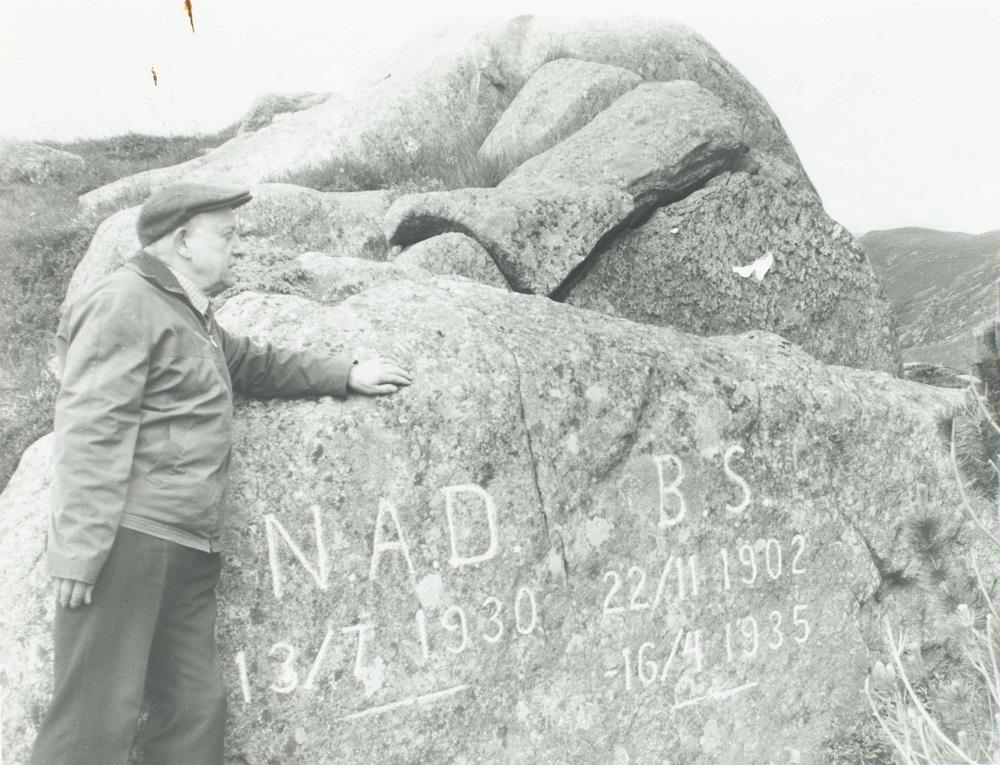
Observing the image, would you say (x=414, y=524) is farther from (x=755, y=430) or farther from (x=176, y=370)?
(x=755, y=430)

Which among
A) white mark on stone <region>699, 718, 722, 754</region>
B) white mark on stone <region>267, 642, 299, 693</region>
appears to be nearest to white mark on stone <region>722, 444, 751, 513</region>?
white mark on stone <region>699, 718, 722, 754</region>

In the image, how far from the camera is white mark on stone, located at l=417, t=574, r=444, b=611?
4465 mm

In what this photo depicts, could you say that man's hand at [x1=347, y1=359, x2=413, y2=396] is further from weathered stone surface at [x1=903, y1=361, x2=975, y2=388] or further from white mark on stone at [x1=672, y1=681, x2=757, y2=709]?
weathered stone surface at [x1=903, y1=361, x2=975, y2=388]

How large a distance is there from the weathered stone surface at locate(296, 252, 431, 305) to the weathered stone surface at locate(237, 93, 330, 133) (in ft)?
44.0

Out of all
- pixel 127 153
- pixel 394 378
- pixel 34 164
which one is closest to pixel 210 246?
pixel 394 378

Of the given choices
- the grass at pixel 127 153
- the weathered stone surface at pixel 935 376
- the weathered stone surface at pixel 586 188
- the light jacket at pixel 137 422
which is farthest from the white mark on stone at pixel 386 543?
the grass at pixel 127 153

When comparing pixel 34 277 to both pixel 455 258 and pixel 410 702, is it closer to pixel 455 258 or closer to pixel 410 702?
pixel 455 258

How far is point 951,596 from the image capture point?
11.7 ft

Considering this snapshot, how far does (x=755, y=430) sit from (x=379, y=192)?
5.19 metres

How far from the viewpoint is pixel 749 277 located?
799 cm

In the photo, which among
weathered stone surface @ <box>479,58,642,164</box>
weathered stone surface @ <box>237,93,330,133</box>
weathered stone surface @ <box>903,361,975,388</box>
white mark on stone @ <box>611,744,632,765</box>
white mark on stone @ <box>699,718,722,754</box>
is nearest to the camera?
white mark on stone @ <box>611,744,632,765</box>

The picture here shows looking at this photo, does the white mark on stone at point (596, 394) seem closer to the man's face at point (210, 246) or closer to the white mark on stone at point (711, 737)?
the white mark on stone at point (711, 737)

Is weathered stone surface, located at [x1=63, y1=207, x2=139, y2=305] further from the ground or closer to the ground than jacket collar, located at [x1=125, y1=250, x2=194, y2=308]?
further from the ground

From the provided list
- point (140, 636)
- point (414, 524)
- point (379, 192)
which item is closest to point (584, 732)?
point (414, 524)
